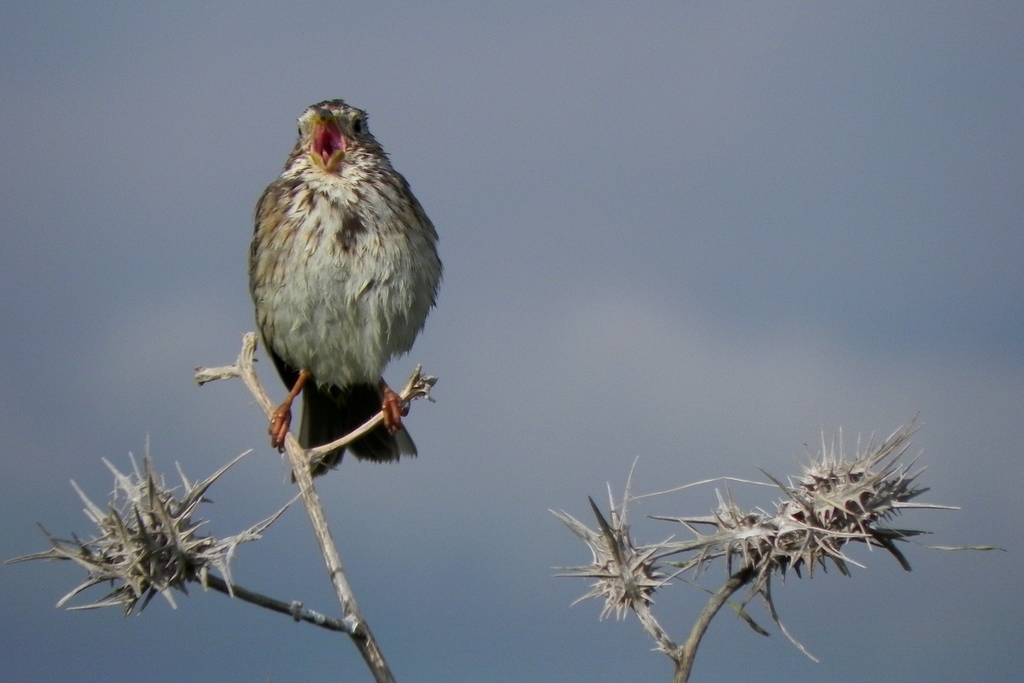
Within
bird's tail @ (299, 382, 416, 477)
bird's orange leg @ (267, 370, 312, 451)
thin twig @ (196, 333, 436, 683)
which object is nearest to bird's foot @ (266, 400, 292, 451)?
bird's orange leg @ (267, 370, 312, 451)

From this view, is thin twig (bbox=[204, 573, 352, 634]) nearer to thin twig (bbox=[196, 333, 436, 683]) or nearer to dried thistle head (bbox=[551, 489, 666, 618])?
thin twig (bbox=[196, 333, 436, 683])

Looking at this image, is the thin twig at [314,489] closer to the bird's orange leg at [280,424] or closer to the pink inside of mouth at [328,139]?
the bird's orange leg at [280,424]

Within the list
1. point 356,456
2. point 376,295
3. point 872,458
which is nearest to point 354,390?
point 356,456

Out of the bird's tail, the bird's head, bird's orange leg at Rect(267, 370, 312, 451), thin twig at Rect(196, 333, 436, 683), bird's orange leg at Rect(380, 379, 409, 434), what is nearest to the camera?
thin twig at Rect(196, 333, 436, 683)

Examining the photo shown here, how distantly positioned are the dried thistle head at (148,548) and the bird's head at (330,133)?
410cm

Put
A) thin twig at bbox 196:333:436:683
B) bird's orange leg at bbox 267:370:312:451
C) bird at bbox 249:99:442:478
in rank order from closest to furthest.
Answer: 1. thin twig at bbox 196:333:436:683
2. bird's orange leg at bbox 267:370:312:451
3. bird at bbox 249:99:442:478

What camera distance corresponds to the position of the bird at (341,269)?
7.25m

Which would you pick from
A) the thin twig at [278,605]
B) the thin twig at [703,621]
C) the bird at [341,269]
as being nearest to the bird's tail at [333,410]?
the bird at [341,269]

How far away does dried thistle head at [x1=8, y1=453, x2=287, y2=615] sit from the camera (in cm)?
392

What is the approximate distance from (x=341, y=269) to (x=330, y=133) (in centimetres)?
120

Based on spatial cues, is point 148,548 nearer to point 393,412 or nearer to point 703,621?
point 703,621

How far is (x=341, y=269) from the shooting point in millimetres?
7215

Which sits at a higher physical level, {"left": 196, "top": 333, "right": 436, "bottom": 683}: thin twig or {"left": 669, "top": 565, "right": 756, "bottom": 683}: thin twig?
{"left": 196, "top": 333, "right": 436, "bottom": 683}: thin twig

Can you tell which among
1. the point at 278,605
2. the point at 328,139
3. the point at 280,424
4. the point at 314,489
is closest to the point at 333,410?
the point at 280,424
